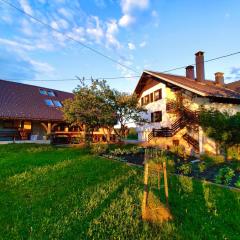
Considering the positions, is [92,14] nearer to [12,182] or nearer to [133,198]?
[12,182]

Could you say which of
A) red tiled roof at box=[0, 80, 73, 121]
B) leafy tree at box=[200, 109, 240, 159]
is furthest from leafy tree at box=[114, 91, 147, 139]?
red tiled roof at box=[0, 80, 73, 121]

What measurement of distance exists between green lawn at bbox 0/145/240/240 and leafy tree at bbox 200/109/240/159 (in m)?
7.15

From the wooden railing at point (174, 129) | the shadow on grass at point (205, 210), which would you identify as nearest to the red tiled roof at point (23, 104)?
the wooden railing at point (174, 129)

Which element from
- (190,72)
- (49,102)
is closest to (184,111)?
(190,72)

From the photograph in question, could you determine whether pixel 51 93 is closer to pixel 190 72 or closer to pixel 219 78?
pixel 190 72

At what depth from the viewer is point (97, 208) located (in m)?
5.39

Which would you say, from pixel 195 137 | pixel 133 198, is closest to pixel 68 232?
pixel 133 198

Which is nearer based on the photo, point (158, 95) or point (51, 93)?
point (158, 95)

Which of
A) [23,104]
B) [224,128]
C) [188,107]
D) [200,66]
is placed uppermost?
[200,66]

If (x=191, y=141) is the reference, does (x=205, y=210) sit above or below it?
below

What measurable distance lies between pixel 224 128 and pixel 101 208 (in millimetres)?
10928

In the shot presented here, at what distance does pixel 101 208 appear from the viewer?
5395 millimetres

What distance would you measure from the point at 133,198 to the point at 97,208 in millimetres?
1081

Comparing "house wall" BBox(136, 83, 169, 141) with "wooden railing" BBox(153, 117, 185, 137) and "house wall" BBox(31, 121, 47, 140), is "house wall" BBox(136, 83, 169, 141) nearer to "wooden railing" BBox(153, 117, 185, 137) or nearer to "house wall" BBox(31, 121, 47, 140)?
"wooden railing" BBox(153, 117, 185, 137)
